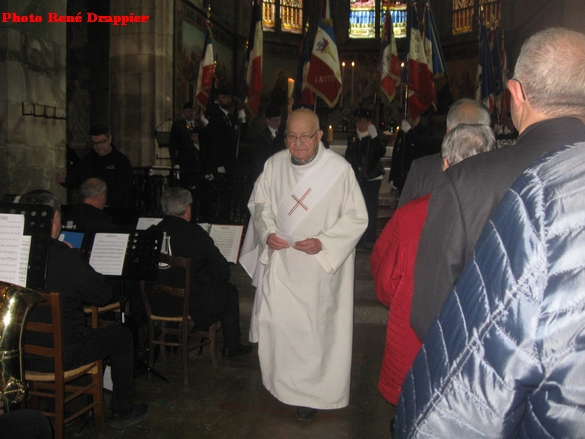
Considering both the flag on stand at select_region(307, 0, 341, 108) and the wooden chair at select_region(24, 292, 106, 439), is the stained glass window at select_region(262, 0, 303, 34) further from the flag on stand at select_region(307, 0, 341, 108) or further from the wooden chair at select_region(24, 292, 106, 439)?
the wooden chair at select_region(24, 292, 106, 439)

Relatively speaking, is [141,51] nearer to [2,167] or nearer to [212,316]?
A: [2,167]

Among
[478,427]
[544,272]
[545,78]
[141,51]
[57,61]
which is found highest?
[141,51]

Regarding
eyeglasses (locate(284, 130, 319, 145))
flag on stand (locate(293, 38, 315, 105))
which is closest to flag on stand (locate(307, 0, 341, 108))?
flag on stand (locate(293, 38, 315, 105))

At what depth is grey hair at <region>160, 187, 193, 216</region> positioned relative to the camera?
4.48 m

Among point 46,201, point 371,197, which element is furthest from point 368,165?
point 46,201

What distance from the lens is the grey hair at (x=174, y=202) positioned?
4477mm

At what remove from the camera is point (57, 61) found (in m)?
6.84

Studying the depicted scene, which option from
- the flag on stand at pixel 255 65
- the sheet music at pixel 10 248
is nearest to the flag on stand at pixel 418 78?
the flag on stand at pixel 255 65

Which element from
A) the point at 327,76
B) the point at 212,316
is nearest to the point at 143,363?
the point at 212,316

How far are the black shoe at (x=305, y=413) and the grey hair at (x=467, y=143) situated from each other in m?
2.14

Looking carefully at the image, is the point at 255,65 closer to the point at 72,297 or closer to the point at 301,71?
the point at 301,71

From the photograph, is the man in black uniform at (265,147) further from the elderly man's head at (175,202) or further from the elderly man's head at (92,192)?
the elderly man's head at (92,192)

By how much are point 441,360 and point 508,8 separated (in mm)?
19351

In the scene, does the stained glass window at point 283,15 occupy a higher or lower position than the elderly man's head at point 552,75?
higher
